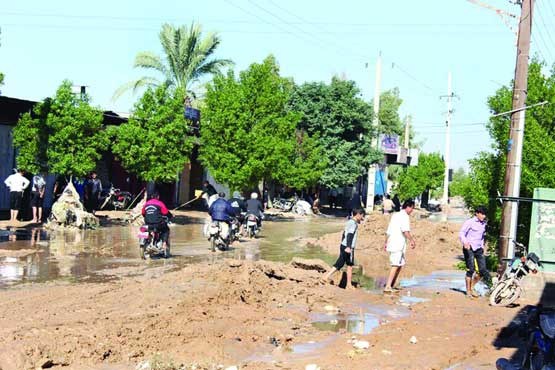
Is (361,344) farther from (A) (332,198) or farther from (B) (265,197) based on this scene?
(A) (332,198)

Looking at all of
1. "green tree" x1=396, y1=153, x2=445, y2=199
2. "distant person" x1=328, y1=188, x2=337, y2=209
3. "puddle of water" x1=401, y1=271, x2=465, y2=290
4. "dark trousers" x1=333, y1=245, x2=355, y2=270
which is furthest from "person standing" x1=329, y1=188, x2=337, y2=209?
"dark trousers" x1=333, y1=245, x2=355, y2=270

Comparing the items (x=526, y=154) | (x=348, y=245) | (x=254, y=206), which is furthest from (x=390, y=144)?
(x=348, y=245)

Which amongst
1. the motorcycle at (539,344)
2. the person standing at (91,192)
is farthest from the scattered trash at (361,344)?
the person standing at (91,192)

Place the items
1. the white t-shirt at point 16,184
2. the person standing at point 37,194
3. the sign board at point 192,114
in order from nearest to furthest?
the white t-shirt at point 16,184
the person standing at point 37,194
the sign board at point 192,114

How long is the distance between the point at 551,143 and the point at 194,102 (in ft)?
89.1

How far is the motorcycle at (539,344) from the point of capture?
6.82 metres

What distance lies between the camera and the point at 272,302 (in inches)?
→ 488

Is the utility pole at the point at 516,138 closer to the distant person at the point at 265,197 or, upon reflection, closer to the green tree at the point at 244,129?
the green tree at the point at 244,129

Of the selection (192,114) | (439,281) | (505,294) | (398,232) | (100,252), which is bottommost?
(439,281)

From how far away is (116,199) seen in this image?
106 feet

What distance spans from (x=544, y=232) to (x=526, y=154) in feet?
10.6

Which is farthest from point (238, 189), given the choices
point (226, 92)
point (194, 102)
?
point (194, 102)

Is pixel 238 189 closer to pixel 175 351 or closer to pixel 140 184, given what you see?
pixel 140 184

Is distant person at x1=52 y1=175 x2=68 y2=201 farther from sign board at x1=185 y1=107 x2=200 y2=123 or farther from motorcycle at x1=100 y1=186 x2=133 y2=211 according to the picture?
sign board at x1=185 y1=107 x2=200 y2=123
